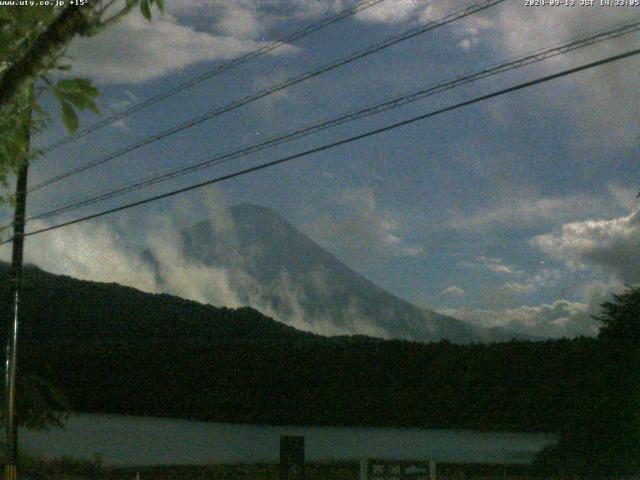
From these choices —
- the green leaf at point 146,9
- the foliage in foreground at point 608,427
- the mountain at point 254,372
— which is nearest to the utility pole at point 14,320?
the mountain at point 254,372

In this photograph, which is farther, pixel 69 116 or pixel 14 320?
pixel 14 320

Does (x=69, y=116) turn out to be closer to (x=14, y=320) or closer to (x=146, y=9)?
(x=146, y=9)

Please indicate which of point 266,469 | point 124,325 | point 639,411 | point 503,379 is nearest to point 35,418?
point 266,469

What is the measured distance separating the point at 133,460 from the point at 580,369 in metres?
14.5

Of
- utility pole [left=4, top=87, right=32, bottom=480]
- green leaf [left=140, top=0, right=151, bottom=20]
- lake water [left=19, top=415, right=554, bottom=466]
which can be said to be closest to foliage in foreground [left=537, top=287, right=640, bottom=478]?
lake water [left=19, top=415, right=554, bottom=466]

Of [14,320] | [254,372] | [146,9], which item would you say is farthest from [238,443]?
[146,9]

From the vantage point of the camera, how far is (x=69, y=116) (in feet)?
12.2

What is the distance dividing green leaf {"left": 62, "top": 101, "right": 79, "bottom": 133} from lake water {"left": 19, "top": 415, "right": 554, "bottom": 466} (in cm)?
2068

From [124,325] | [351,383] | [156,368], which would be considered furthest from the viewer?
[124,325]

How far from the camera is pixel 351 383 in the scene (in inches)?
1471

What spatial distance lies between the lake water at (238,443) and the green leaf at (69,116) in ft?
67.9

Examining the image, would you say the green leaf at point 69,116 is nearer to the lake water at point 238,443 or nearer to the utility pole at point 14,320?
the utility pole at point 14,320

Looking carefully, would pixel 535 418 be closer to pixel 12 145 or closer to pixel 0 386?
pixel 0 386

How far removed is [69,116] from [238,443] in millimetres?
31315
